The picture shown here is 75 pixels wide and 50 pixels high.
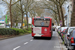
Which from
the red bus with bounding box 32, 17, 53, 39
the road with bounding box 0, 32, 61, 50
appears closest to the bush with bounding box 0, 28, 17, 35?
the red bus with bounding box 32, 17, 53, 39

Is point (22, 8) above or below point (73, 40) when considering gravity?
above

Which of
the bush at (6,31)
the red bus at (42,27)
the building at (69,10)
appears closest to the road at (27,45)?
the red bus at (42,27)

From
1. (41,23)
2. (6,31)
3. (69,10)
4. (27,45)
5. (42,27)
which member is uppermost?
(69,10)

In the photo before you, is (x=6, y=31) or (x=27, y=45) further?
(x=6, y=31)

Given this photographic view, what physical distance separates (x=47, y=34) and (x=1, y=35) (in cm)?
657

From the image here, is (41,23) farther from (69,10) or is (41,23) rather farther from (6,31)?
(69,10)

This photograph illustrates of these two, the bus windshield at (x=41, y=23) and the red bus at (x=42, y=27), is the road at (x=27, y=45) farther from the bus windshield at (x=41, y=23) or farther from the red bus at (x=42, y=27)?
the bus windshield at (x=41, y=23)

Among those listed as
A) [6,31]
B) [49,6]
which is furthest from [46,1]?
[6,31]

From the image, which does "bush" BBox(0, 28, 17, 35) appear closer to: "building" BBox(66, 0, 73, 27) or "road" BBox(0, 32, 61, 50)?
"road" BBox(0, 32, 61, 50)

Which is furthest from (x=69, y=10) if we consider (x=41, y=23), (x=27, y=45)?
(x=27, y=45)

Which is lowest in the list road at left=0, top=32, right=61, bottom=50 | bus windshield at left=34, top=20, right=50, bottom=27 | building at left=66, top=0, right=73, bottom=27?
road at left=0, top=32, right=61, bottom=50

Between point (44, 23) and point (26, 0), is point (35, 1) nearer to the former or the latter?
point (26, 0)

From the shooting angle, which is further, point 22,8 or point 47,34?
point 22,8

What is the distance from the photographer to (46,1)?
38.1 meters
